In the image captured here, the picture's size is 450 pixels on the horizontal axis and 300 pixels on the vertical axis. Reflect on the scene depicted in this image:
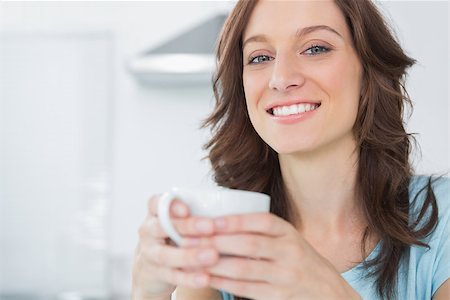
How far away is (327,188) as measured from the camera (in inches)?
55.5

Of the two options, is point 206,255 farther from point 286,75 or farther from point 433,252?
point 433,252

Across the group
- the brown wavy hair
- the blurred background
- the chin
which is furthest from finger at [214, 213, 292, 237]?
the blurred background

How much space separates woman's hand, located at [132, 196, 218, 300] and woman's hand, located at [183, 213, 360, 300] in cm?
1

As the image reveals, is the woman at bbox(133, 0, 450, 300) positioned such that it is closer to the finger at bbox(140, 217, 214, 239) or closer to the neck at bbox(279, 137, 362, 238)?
the neck at bbox(279, 137, 362, 238)

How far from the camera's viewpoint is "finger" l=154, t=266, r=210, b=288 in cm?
82

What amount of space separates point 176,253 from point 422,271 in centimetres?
69

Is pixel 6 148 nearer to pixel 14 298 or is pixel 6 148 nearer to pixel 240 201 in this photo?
pixel 14 298

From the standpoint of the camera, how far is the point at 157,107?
158 inches

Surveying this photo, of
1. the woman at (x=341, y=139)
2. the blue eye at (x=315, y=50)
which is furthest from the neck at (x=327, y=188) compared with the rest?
the blue eye at (x=315, y=50)

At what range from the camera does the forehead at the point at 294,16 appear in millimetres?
1309

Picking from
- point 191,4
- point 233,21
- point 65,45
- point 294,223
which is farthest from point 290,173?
point 65,45

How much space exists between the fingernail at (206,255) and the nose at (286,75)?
541 millimetres

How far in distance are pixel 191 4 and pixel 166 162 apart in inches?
42.5

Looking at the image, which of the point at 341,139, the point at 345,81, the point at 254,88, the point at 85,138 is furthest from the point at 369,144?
the point at 85,138
